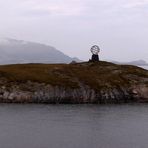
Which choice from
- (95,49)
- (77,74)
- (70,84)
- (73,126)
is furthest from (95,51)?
(73,126)

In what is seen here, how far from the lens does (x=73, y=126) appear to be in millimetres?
100500

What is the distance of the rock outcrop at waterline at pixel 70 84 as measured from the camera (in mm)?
145000

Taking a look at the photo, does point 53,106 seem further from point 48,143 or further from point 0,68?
point 48,143

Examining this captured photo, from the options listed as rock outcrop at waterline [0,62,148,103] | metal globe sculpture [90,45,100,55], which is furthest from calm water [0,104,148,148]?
metal globe sculpture [90,45,100,55]

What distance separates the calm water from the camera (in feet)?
263

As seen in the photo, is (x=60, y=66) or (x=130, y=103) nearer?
(x=130, y=103)

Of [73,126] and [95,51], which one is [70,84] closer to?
[95,51]

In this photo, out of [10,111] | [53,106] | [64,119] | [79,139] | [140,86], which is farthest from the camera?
[140,86]

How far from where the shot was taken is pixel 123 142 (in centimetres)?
8212

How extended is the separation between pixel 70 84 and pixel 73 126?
5095 centimetres

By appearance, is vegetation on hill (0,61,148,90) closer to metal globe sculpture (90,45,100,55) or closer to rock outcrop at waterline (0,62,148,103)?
rock outcrop at waterline (0,62,148,103)

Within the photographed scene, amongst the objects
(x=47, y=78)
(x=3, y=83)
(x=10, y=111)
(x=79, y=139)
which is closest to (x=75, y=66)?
(x=47, y=78)

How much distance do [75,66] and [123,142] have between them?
9256 cm

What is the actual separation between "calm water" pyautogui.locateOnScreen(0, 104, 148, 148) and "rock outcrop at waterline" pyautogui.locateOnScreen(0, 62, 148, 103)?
913cm
